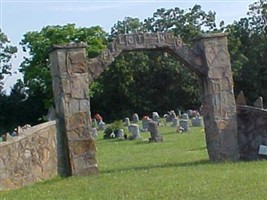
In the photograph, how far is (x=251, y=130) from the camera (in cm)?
1789

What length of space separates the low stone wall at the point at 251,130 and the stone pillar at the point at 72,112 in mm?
4007

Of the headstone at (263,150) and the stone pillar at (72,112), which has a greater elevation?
the stone pillar at (72,112)

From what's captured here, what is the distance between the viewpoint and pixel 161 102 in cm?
5638

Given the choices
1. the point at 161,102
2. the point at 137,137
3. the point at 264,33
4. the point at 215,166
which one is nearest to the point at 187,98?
the point at 161,102

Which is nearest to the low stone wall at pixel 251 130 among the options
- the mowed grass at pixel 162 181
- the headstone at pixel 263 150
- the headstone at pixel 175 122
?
the headstone at pixel 263 150

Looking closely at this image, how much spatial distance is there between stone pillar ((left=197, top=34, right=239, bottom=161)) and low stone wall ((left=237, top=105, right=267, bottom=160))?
370mm

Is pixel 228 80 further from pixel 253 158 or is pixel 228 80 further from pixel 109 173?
pixel 109 173

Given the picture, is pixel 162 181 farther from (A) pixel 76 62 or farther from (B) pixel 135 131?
(B) pixel 135 131

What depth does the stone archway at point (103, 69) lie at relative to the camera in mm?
16328

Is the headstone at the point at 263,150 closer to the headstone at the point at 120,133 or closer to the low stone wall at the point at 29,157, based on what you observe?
the low stone wall at the point at 29,157

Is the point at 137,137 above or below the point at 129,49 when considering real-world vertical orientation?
below

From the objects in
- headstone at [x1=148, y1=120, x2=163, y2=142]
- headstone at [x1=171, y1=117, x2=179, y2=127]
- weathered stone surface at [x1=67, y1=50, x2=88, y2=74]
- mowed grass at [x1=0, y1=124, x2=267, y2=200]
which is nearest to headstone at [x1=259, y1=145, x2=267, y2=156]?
mowed grass at [x1=0, y1=124, x2=267, y2=200]

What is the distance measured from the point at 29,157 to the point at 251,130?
595 centimetres

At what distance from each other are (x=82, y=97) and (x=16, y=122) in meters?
41.5
